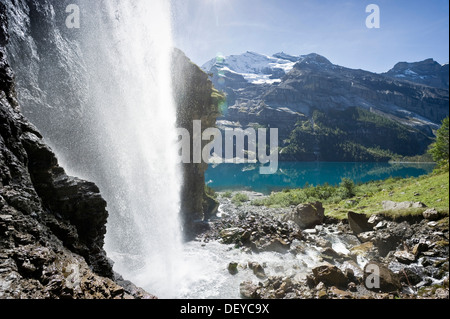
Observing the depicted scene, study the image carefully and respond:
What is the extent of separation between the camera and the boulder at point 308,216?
68.9 feet

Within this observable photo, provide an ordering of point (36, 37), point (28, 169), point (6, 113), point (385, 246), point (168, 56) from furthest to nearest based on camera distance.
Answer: point (168, 56) < point (385, 246) < point (36, 37) < point (28, 169) < point (6, 113)

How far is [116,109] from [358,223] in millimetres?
20780

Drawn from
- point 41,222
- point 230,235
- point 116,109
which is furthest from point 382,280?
point 116,109

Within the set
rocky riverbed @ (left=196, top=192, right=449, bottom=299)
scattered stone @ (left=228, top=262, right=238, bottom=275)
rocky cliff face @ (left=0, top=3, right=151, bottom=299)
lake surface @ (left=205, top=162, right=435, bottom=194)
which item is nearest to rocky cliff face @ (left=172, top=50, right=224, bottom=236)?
rocky riverbed @ (left=196, top=192, right=449, bottom=299)

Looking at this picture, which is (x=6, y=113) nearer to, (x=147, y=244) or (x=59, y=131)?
(x=59, y=131)

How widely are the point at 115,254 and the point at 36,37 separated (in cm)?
1313

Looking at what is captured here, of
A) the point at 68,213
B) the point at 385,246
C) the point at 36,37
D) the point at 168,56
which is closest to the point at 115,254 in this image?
the point at 68,213

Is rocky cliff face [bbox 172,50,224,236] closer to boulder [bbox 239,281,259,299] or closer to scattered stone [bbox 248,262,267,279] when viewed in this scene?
scattered stone [bbox 248,262,267,279]

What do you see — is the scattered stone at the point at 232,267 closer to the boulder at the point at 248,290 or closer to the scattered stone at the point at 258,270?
the scattered stone at the point at 258,270

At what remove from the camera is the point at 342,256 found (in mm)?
13773

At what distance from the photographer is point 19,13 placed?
32.5ft

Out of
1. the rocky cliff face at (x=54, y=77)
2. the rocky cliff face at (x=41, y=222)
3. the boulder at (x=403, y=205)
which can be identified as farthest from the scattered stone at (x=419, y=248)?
the rocky cliff face at (x=54, y=77)

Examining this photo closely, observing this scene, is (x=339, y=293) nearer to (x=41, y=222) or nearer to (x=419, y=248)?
(x=419, y=248)

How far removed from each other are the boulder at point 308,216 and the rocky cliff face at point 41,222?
17.4m
